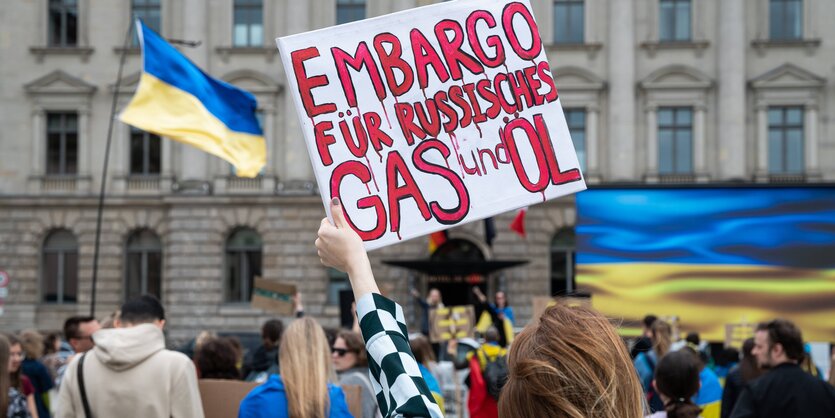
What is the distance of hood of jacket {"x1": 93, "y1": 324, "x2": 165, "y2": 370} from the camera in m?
5.49

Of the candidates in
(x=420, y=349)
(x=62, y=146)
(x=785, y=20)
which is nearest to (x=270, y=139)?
(x=62, y=146)

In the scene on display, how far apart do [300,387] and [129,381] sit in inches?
43.3

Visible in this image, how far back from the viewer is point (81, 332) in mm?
9656

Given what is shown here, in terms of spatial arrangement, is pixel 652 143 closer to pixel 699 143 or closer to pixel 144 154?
pixel 699 143

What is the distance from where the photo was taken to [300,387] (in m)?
4.90

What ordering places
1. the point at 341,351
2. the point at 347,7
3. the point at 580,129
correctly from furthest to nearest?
the point at 347,7, the point at 580,129, the point at 341,351

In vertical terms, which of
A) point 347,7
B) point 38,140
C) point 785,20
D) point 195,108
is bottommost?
point 195,108

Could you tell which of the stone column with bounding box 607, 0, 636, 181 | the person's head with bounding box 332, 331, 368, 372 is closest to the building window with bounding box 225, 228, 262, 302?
the stone column with bounding box 607, 0, 636, 181

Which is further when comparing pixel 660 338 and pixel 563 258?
pixel 563 258

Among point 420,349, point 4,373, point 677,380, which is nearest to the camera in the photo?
point 677,380

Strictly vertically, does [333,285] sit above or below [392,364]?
below

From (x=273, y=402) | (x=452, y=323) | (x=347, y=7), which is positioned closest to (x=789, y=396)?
(x=273, y=402)

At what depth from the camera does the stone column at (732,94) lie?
32.9 m

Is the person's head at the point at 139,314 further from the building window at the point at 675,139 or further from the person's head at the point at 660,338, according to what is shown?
the building window at the point at 675,139
